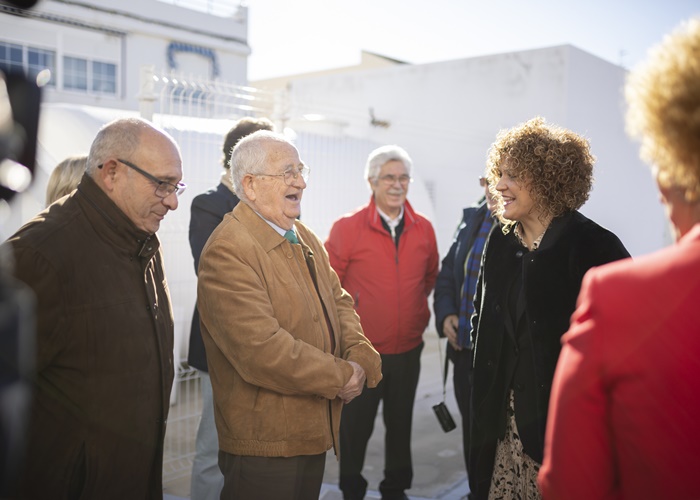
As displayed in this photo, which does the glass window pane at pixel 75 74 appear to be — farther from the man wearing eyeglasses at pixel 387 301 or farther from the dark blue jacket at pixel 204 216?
the dark blue jacket at pixel 204 216

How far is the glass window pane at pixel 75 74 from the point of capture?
15.9 meters

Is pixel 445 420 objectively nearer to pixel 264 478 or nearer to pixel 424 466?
pixel 424 466

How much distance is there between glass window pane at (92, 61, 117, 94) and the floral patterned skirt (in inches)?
632

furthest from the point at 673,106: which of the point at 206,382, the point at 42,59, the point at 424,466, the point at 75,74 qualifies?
the point at 75,74

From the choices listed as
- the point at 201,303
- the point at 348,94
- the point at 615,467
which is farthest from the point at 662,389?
the point at 348,94

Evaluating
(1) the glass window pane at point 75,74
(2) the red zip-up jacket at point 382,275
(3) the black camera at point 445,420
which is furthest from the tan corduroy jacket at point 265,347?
(1) the glass window pane at point 75,74

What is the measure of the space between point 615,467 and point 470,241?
9.19 ft

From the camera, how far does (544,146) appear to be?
111 inches

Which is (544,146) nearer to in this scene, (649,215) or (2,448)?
(2,448)

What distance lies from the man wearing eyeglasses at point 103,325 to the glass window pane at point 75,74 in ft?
49.7

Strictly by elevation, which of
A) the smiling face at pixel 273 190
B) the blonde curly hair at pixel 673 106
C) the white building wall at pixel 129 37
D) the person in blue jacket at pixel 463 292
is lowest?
the person in blue jacket at pixel 463 292

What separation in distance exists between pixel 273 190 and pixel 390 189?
1827 millimetres

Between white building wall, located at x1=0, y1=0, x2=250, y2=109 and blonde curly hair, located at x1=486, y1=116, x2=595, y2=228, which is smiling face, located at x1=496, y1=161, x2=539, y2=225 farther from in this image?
white building wall, located at x1=0, y1=0, x2=250, y2=109

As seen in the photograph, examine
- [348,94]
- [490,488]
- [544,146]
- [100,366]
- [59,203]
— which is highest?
[348,94]
